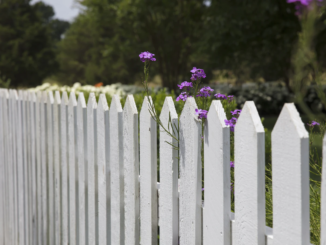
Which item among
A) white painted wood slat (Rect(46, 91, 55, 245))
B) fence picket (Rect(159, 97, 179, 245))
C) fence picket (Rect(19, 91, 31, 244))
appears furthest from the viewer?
fence picket (Rect(19, 91, 31, 244))

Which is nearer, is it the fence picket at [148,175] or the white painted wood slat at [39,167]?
the fence picket at [148,175]

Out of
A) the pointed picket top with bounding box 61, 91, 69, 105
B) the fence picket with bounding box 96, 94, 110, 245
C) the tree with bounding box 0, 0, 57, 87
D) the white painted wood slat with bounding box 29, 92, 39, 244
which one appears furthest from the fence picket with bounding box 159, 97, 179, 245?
the tree with bounding box 0, 0, 57, 87

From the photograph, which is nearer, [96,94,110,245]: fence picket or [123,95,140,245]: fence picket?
[123,95,140,245]: fence picket

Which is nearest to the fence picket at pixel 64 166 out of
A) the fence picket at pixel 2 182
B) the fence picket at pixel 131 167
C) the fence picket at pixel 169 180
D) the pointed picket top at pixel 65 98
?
the pointed picket top at pixel 65 98

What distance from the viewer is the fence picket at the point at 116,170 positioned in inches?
74.2

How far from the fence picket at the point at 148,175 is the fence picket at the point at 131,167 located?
0.15 ft

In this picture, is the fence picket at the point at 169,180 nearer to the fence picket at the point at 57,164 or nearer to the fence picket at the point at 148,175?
the fence picket at the point at 148,175

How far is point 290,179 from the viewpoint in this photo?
104 cm

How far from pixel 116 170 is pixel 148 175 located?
289mm

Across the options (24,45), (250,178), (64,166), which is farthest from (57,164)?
A: (24,45)

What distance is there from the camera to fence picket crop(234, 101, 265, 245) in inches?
44.6

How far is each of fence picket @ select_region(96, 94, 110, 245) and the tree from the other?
31157mm

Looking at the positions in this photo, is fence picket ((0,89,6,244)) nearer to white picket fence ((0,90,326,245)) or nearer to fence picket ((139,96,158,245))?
white picket fence ((0,90,326,245))

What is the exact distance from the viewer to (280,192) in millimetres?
1077
